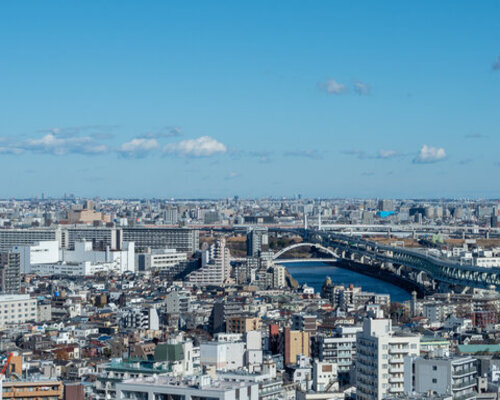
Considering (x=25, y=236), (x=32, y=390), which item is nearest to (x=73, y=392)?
(x=32, y=390)

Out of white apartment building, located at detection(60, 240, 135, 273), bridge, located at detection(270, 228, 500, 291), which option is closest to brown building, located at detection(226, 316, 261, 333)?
bridge, located at detection(270, 228, 500, 291)

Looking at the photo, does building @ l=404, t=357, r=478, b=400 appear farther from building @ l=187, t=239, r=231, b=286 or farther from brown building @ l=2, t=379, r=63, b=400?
building @ l=187, t=239, r=231, b=286

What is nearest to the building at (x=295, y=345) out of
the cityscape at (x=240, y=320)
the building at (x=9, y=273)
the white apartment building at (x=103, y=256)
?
the cityscape at (x=240, y=320)

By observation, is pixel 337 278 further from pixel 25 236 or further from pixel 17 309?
pixel 17 309

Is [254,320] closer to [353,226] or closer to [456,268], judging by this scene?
[456,268]

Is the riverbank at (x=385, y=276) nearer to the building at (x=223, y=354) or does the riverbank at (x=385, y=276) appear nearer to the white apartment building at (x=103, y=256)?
the white apartment building at (x=103, y=256)

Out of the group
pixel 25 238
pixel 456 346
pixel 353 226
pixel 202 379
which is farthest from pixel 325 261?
pixel 202 379
